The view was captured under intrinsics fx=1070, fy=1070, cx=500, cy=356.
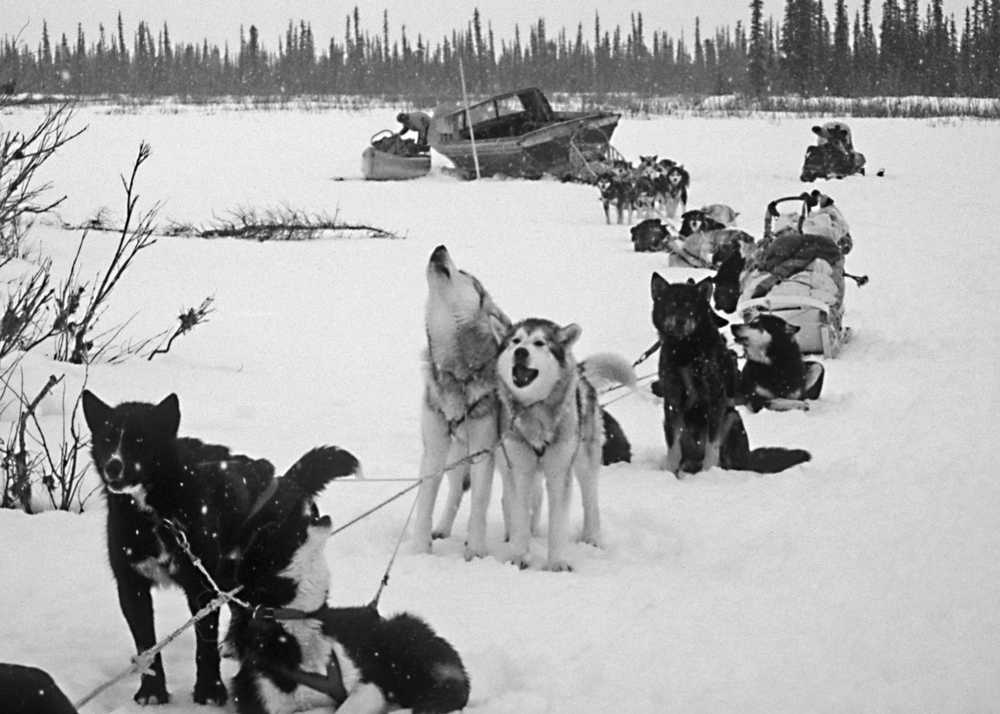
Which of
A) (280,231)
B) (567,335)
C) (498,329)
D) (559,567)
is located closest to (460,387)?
(498,329)

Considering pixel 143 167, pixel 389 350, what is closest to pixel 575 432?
pixel 389 350

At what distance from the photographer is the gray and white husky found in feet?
13.6

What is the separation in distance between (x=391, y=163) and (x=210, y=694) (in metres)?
18.5

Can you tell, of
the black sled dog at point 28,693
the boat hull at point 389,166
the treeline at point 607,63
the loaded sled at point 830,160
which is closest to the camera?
the black sled dog at point 28,693

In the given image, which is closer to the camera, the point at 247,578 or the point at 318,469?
the point at 247,578

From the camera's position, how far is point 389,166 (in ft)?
67.8

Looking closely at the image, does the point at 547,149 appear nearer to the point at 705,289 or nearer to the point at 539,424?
the point at 705,289

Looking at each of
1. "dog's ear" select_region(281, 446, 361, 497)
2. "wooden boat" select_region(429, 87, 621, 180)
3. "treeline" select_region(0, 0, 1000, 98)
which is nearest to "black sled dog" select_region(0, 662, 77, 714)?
"dog's ear" select_region(281, 446, 361, 497)

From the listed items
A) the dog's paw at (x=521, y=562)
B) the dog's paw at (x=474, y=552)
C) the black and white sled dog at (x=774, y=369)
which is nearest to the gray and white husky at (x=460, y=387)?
the dog's paw at (x=474, y=552)

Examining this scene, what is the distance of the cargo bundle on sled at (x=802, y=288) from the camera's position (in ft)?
26.1

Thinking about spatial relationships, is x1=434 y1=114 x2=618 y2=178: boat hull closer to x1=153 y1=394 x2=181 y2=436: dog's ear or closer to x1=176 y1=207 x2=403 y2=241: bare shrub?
x1=176 y1=207 x2=403 y2=241: bare shrub

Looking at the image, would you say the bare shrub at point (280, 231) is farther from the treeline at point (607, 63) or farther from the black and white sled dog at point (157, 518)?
the treeline at point (607, 63)

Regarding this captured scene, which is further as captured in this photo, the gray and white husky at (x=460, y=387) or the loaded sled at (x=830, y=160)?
the loaded sled at (x=830, y=160)

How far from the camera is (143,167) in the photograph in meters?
20.2
